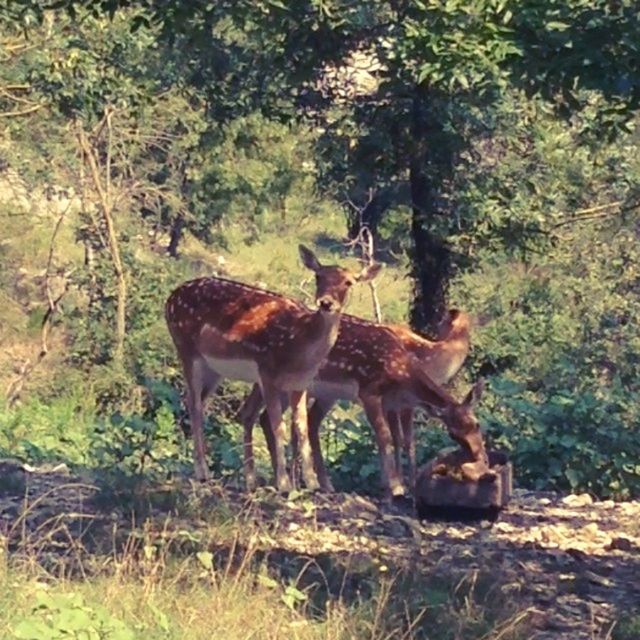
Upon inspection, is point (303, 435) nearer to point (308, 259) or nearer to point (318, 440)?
point (318, 440)

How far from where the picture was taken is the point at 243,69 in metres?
14.0

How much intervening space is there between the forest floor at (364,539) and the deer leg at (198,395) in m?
0.83

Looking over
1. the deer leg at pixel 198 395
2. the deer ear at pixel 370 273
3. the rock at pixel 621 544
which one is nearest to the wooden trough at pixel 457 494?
the rock at pixel 621 544

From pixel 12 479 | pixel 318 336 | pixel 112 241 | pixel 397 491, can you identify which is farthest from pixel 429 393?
pixel 112 241

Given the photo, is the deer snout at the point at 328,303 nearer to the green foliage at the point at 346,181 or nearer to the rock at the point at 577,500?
the green foliage at the point at 346,181

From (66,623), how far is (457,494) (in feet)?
17.1

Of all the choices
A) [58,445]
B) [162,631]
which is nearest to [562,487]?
[58,445]

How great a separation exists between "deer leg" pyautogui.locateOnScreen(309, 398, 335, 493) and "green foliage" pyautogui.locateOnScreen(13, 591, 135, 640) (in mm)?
5742

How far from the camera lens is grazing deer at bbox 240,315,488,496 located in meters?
10.8

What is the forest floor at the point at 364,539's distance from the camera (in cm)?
766

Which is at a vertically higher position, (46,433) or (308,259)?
(308,259)

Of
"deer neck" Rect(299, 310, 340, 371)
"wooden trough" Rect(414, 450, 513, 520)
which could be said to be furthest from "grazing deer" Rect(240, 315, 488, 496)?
"wooden trough" Rect(414, 450, 513, 520)

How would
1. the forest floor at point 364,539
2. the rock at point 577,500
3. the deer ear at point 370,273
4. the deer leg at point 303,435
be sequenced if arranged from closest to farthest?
the forest floor at point 364,539 < the deer ear at point 370,273 < the deer leg at point 303,435 < the rock at point 577,500

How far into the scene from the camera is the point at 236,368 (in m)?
11.2
